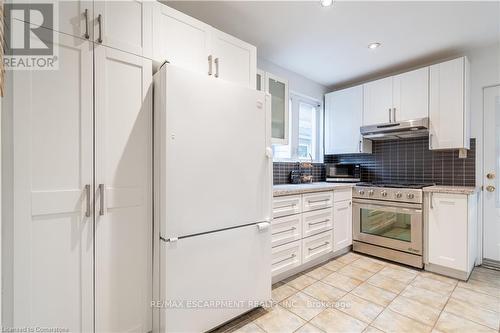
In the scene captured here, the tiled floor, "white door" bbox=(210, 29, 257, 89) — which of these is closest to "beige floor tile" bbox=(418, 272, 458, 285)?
the tiled floor

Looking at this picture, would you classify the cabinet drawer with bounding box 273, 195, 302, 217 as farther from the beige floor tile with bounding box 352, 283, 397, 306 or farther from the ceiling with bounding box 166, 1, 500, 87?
the ceiling with bounding box 166, 1, 500, 87

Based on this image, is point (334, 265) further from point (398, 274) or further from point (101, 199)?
point (101, 199)

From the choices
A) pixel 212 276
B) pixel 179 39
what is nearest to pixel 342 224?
pixel 212 276

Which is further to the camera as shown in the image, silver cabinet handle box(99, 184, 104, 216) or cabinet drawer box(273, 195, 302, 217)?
cabinet drawer box(273, 195, 302, 217)

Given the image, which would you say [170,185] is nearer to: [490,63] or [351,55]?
[351,55]

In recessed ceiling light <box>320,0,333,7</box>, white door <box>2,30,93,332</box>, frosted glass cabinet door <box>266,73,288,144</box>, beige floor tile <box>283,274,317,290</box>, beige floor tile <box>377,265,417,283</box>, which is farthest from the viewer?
frosted glass cabinet door <box>266,73,288,144</box>

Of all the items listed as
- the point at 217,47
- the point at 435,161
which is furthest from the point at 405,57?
the point at 217,47

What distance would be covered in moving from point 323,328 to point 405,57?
3.03m

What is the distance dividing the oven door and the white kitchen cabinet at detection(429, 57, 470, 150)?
2.75 feet

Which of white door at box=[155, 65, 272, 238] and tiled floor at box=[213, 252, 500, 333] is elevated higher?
white door at box=[155, 65, 272, 238]

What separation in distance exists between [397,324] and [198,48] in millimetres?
2436

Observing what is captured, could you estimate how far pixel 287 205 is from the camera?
7.20 ft

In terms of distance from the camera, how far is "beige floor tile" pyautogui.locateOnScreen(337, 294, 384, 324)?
173 centimetres

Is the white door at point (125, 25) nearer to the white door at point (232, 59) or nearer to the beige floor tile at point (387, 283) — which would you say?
the white door at point (232, 59)
